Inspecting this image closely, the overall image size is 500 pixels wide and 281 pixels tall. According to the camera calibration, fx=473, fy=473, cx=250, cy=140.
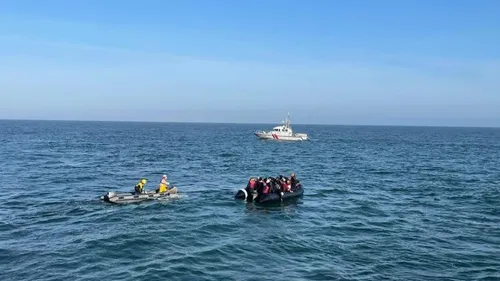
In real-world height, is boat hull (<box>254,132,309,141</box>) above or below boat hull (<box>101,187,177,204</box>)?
above

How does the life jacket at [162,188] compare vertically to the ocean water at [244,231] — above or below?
above

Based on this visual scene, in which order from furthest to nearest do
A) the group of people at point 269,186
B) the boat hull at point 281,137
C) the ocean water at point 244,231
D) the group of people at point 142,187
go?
1. the boat hull at point 281,137
2. the group of people at point 269,186
3. the group of people at point 142,187
4. the ocean water at point 244,231

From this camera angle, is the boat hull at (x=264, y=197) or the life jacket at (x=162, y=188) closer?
the boat hull at (x=264, y=197)

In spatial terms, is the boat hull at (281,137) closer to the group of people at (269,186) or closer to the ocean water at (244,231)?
the ocean water at (244,231)

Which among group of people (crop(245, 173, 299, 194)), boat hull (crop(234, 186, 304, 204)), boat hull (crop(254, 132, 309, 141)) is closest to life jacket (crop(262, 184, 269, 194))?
group of people (crop(245, 173, 299, 194))

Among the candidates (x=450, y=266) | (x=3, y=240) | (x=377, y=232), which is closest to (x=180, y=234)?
(x=3, y=240)

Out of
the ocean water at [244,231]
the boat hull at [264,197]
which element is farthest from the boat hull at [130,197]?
the boat hull at [264,197]

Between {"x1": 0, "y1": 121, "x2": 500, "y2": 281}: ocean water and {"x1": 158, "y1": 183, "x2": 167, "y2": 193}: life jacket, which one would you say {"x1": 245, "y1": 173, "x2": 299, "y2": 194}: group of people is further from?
{"x1": 158, "y1": 183, "x2": 167, "y2": 193}: life jacket

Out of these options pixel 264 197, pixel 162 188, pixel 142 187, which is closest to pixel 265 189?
pixel 264 197

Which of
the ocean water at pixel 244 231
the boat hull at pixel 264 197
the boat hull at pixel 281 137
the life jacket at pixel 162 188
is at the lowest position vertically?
the ocean water at pixel 244 231

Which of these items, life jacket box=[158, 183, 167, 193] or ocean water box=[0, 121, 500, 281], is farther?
life jacket box=[158, 183, 167, 193]

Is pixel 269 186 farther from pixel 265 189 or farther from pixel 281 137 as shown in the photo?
pixel 281 137

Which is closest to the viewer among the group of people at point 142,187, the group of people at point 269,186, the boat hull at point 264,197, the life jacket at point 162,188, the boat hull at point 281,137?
the group of people at point 142,187

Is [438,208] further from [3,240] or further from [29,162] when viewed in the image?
[29,162]
